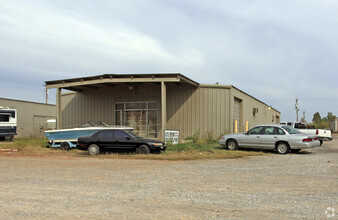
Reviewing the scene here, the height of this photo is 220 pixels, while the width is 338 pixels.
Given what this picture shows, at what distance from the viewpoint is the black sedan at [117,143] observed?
47.5ft

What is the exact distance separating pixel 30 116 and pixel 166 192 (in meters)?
27.0

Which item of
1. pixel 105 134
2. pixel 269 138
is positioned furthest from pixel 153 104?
pixel 269 138

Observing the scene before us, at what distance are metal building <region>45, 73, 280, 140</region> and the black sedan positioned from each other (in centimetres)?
557

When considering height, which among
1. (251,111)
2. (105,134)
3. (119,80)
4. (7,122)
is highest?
(119,80)

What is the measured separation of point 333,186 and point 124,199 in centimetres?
476

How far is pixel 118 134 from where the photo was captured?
14836mm

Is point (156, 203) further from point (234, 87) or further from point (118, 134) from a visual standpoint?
point (234, 87)

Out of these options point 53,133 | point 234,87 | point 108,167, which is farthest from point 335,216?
point 234,87

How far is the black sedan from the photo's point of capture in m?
14.5

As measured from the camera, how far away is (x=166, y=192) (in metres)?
6.79

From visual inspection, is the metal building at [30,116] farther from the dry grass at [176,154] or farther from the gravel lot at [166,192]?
the gravel lot at [166,192]

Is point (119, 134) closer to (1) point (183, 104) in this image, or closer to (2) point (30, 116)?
(1) point (183, 104)

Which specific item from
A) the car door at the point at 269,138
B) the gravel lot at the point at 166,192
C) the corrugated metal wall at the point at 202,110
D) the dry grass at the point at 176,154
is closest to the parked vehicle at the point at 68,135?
the dry grass at the point at 176,154

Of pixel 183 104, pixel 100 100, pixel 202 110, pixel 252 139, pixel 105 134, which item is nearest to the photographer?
pixel 105 134
